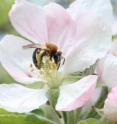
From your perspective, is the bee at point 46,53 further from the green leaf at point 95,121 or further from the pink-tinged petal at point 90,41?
the green leaf at point 95,121

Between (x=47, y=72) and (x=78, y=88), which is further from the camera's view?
(x=47, y=72)

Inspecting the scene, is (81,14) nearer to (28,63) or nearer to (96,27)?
(96,27)

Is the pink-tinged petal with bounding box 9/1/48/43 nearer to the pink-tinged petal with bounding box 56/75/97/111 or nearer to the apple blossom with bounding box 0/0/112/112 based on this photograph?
the apple blossom with bounding box 0/0/112/112


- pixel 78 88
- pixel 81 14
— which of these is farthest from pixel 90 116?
pixel 81 14

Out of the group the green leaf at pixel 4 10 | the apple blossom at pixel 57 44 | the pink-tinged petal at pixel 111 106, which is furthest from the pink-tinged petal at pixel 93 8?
the green leaf at pixel 4 10

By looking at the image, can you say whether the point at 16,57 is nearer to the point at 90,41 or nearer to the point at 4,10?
the point at 90,41

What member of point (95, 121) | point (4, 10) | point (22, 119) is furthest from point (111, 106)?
point (4, 10)

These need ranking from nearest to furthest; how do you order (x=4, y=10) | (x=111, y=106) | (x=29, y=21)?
(x=111, y=106), (x=29, y=21), (x=4, y=10)
